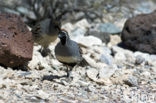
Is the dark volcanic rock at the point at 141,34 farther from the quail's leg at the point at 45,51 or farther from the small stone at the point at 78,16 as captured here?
the small stone at the point at 78,16

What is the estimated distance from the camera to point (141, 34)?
9352 millimetres

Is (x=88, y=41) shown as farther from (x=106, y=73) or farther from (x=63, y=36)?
(x=63, y=36)

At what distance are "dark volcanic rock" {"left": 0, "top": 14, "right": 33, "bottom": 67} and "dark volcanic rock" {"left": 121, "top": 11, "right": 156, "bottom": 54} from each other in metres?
4.27

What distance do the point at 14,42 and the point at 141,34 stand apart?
15.7ft

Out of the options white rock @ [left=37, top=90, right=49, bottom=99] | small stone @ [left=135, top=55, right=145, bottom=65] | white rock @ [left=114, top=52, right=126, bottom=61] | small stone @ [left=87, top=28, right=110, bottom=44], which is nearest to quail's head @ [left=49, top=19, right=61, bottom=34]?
white rock @ [left=114, top=52, right=126, bottom=61]

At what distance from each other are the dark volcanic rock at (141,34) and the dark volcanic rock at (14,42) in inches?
168

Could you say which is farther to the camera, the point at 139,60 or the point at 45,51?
the point at 139,60

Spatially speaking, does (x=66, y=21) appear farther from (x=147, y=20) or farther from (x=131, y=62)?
(x=131, y=62)

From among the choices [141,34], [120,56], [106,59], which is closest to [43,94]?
[106,59]

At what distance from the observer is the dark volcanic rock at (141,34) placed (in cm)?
916

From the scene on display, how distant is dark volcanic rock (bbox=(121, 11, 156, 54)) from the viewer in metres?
9.16

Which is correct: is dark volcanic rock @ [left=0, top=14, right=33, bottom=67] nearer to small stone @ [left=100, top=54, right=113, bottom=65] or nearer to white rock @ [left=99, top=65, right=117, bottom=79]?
white rock @ [left=99, top=65, right=117, bottom=79]

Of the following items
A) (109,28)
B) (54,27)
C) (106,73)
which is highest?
(109,28)

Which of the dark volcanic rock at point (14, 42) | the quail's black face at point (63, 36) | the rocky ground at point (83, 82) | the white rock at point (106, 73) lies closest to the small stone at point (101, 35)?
the rocky ground at point (83, 82)
